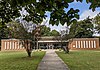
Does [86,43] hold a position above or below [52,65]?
above

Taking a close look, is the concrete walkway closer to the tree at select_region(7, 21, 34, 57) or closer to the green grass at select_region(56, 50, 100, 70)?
the green grass at select_region(56, 50, 100, 70)

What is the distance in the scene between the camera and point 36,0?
15.0ft

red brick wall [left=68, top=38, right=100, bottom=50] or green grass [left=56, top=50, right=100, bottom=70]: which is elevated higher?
red brick wall [left=68, top=38, right=100, bottom=50]

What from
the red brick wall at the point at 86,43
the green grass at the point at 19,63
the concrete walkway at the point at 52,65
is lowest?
the green grass at the point at 19,63

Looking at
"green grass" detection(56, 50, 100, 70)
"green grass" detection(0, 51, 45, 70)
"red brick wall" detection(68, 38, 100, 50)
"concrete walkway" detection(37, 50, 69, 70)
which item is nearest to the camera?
"concrete walkway" detection(37, 50, 69, 70)

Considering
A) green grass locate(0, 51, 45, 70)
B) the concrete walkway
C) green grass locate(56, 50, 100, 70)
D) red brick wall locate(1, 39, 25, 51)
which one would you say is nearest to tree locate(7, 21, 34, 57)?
green grass locate(0, 51, 45, 70)

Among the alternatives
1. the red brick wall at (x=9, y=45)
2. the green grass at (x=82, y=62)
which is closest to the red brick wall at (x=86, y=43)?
the red brick wall at (x=9, y=45)

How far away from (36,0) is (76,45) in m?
61.3

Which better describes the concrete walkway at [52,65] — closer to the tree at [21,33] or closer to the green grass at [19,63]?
the green grass at [19,63]

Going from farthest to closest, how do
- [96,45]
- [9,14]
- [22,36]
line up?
[96,45] < [22,36] < [9,14]

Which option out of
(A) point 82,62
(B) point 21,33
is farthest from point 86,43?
(A) point 82,62

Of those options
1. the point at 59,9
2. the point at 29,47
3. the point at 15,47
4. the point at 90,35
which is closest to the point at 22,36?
the point at 29,47

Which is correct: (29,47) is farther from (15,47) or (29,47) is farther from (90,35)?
(90,35)

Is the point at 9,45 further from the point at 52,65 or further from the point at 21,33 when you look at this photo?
the point at 52,65
